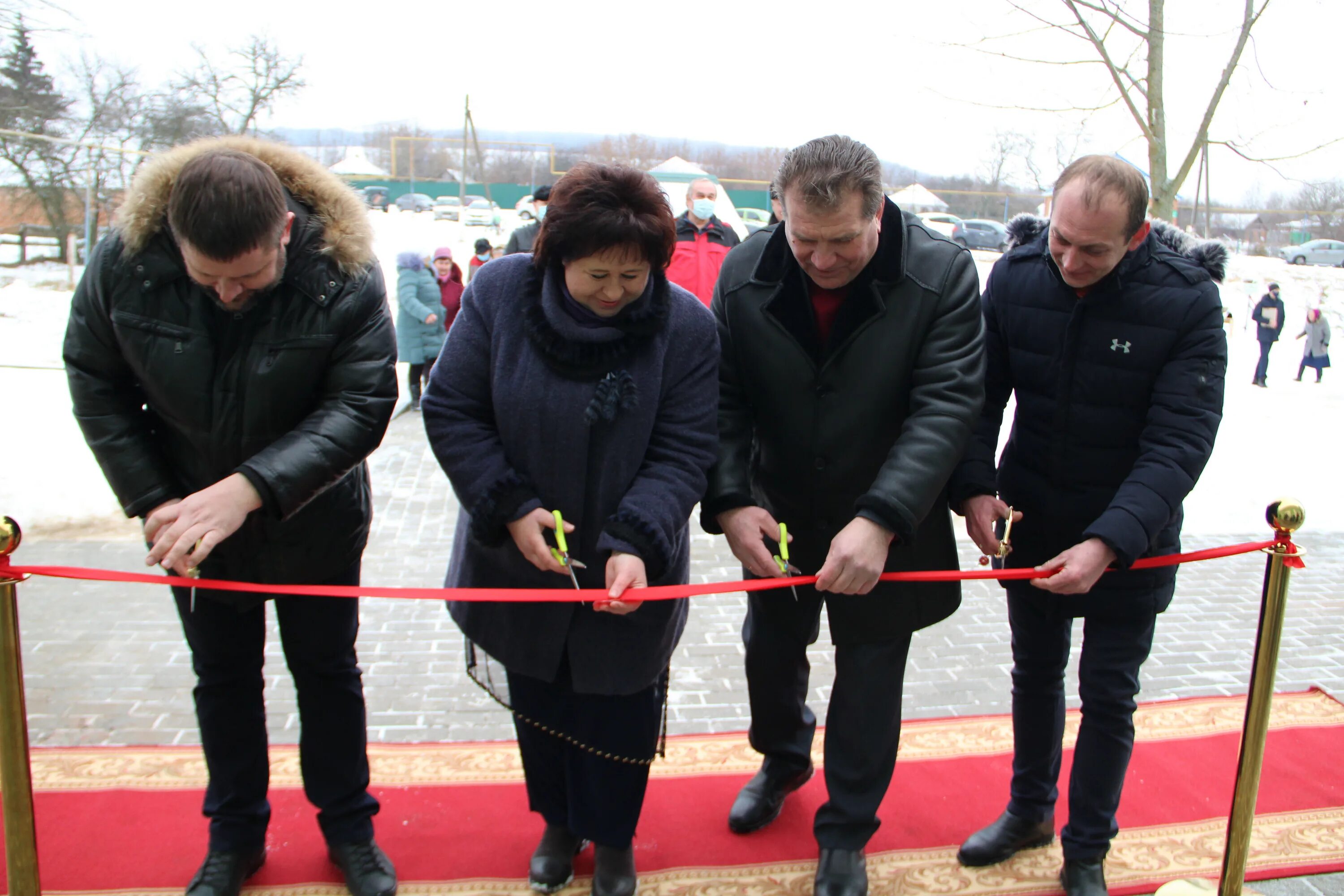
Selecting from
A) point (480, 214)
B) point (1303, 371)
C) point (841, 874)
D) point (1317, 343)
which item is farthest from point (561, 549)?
point (480, 214)

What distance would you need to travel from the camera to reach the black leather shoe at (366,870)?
2.62 m

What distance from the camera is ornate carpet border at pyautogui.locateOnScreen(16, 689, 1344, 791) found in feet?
10.4

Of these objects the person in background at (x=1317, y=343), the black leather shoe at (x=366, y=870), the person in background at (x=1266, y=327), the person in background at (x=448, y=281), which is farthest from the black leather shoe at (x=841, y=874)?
the person in background at (x=1317, y=343)

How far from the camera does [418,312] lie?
970cm

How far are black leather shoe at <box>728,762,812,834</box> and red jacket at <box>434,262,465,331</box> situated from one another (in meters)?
7.82

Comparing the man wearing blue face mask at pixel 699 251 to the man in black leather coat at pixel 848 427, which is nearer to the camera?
the man in black leather coat at pixel 848 427

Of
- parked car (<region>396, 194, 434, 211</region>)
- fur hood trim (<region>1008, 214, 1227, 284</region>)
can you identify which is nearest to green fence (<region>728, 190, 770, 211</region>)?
parked car (<region>396, 194, 434, 211</region>)

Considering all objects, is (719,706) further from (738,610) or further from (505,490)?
(505,490)

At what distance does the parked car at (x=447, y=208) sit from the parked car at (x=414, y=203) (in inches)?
11.7

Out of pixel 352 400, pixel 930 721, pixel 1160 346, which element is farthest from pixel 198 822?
pixel 1160 346

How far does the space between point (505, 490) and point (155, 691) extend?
2.46m

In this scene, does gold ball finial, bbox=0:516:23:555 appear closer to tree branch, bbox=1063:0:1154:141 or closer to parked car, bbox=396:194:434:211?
tree branch, bbox=1063:0:1154:141

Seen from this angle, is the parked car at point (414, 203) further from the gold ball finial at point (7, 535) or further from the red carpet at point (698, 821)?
the gold ball finial at point (7, 535)

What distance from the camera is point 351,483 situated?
2516mm
